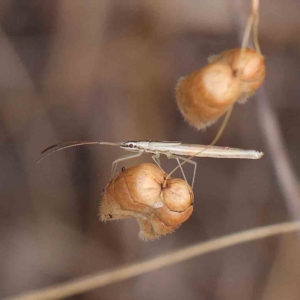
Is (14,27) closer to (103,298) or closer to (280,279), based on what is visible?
(103,298)

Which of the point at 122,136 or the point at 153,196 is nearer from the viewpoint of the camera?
the point at 153,196

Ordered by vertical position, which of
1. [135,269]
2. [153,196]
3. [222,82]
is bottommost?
[135,269]

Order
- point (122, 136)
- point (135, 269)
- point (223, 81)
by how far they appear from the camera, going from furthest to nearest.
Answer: point (122, 136) → point (135, 269) → point (223, 81)

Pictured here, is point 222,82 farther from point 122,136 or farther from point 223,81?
point 122,136

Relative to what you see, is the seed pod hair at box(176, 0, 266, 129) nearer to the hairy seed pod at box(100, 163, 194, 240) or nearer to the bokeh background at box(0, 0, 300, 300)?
the hairy seed pod at box(100, 163, 194, 240)

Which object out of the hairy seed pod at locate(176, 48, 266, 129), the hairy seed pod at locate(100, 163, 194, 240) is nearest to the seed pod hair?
the hairy seed pod at locate(176, 48, 266, 129)

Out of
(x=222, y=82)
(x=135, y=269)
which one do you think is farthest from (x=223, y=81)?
(x=135, y=269)

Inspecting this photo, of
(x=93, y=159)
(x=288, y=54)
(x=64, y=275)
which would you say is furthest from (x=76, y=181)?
(x=288, y=54)
